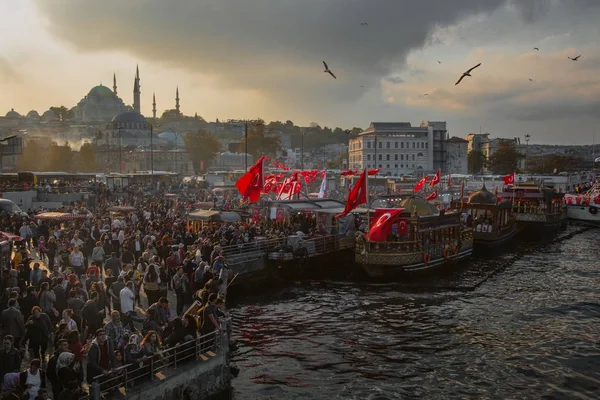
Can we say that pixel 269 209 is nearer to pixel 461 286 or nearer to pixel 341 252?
pixel 341 252

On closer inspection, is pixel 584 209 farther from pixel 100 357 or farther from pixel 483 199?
pixel 100 357

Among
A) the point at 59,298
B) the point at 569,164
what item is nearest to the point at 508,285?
the point at 59,298

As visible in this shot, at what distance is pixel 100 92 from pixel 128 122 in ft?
183

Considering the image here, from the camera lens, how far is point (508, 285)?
26969 millimetres

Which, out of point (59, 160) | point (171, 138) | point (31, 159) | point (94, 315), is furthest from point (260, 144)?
point (94, 315)

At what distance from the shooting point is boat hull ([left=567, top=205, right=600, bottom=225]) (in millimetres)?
58594

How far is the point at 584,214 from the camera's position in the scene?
60.4m

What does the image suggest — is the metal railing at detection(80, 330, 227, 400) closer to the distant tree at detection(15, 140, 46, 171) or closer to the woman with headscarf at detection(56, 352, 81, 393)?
the woman with headscarf at detection(56, 352, 81, 393)

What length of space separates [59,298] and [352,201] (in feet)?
49.0

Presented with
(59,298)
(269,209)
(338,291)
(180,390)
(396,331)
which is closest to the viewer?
(180,390)

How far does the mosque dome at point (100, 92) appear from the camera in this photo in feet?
638

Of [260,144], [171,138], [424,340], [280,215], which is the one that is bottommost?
[424,340]

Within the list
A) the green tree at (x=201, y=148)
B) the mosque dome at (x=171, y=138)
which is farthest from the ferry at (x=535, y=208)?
the mosque dome at (x=171, y=138)

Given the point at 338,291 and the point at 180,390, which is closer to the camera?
the point at 180,390
